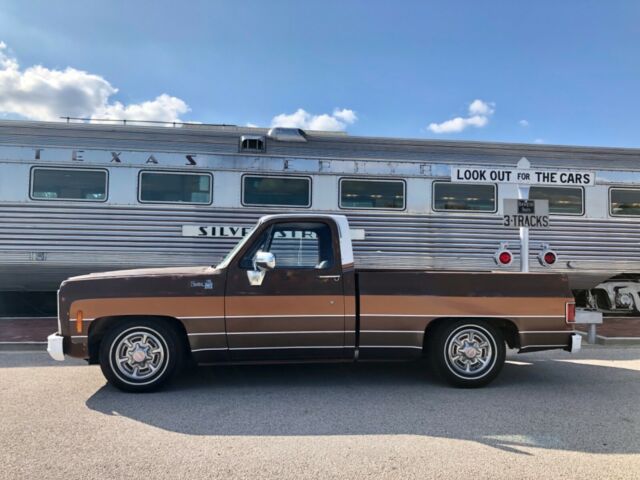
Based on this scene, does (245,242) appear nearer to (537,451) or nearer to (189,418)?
(189,418)

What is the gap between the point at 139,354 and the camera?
5.23 meters

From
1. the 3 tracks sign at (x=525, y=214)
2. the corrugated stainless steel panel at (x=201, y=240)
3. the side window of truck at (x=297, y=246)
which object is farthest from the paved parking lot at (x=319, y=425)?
the corrugated stainless steel panel at (x=201, y=240)

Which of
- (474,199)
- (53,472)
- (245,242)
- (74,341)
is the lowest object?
(53,472)

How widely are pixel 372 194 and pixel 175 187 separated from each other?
3258 mm

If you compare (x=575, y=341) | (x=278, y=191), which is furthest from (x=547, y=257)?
(x=278, y=191)

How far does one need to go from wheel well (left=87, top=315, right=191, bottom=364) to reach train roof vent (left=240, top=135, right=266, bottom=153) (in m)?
4.23

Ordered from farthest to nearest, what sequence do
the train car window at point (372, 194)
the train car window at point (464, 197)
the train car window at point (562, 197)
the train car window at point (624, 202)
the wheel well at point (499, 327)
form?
the train car window at point (624, 202)
the train car window at point (562, 197)
the train car window at point (464, 197)
the train car window at point (372, 194)
the wheel well at point (499, 327)

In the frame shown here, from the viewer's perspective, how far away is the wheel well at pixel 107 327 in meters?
5.23

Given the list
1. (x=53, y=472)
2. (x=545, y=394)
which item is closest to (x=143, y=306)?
(x=53, y=472)

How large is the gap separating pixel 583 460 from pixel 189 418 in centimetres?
303

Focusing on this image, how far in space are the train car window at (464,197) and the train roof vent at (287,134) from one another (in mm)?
2408

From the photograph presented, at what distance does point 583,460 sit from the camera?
374 cm

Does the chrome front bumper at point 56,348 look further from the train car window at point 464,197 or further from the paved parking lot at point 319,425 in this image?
the train car window at point 464,197

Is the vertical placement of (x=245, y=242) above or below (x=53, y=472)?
above
